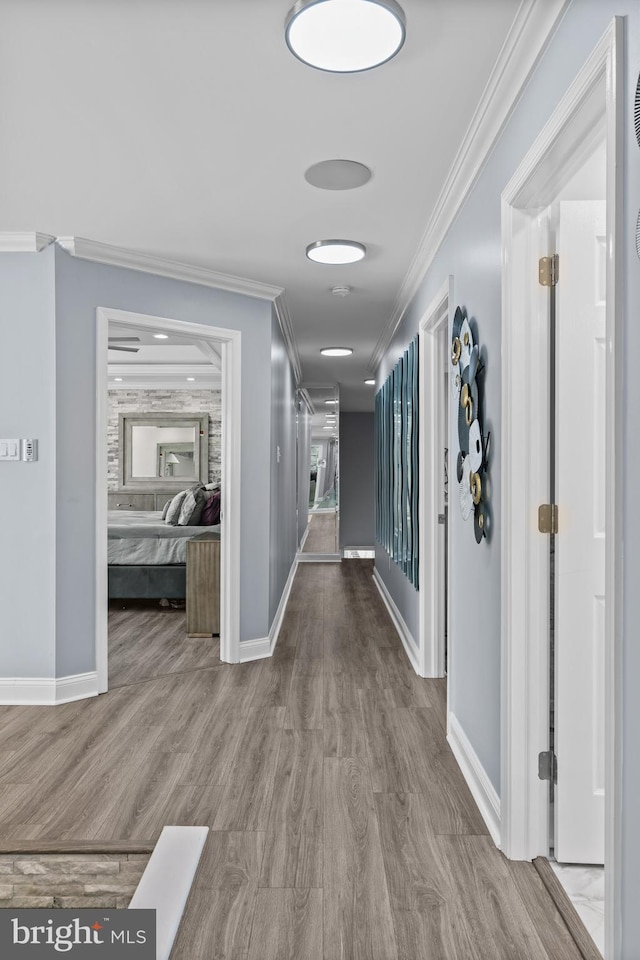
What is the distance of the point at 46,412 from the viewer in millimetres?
3529

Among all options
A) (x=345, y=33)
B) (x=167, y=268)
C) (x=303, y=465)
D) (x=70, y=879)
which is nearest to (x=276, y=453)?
(x=167, y=268)

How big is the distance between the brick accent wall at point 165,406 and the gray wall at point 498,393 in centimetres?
537

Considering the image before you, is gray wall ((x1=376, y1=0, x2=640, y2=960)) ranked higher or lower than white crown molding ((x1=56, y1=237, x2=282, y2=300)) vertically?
lower

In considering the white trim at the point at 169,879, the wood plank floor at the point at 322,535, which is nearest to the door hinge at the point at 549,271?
the white trim at the point at 169,879

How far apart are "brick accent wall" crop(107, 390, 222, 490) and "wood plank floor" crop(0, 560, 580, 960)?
526 centimetres

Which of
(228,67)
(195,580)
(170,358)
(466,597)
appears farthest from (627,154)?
(170,358)

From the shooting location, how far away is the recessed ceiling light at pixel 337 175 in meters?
2.68

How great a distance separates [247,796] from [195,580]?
2.62m

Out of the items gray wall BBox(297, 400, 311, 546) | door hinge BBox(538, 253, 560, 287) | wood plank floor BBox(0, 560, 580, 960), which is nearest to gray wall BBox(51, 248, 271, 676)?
wood plank floor BBox(0, 560, 580, 960)

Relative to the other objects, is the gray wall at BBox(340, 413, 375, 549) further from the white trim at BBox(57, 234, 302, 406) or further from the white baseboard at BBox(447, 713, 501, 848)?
the white baseboard at BBox(447, 713, 501, 848)

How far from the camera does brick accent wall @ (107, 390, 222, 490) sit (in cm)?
905

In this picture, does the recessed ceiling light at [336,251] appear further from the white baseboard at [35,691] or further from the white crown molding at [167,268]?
the white baseboard at [35,691]

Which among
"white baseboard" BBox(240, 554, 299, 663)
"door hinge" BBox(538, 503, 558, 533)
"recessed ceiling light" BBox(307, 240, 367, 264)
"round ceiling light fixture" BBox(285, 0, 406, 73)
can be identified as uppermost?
"recessed ceiling light" BBox(307, 240, 367, 264)

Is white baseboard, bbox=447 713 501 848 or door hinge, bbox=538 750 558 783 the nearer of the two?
door hinge, bbox=538 750 558 783
